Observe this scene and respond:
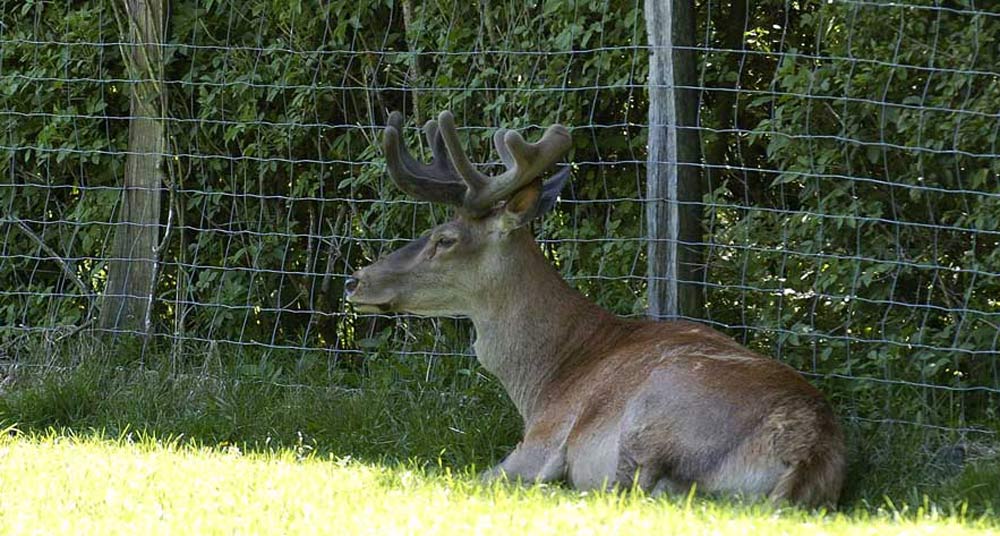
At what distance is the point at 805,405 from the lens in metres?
5.81

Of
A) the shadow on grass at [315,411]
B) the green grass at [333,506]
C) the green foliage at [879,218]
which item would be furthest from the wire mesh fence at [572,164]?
the green grass at [333,506]

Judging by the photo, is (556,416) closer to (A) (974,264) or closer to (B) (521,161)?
(B) (521,161)

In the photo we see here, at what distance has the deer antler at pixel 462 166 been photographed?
21.4 ft

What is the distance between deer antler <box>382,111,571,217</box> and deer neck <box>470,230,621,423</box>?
0.91ft

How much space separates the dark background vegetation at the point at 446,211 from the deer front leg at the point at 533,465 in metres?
0.48

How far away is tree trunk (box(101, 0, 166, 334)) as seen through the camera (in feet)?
28.0

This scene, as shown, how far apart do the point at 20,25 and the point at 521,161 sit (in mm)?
3801

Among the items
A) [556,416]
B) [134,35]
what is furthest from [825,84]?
[134,35]

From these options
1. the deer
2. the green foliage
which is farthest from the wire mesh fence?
the deer

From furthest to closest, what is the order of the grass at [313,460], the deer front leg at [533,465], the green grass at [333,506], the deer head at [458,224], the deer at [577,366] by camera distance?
1. the deer head at [458,224]
2. the deer front leg at [533,465]
3. the deer at [577,366]
4. the grass at [313,460]
5. the green grass at [333,506]

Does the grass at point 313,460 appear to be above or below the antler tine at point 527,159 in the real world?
below

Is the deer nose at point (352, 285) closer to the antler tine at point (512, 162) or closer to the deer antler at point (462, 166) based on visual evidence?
the deer antler at point (462, 166)

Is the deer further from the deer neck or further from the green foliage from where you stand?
the green foliage

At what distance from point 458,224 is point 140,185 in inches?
97.8
